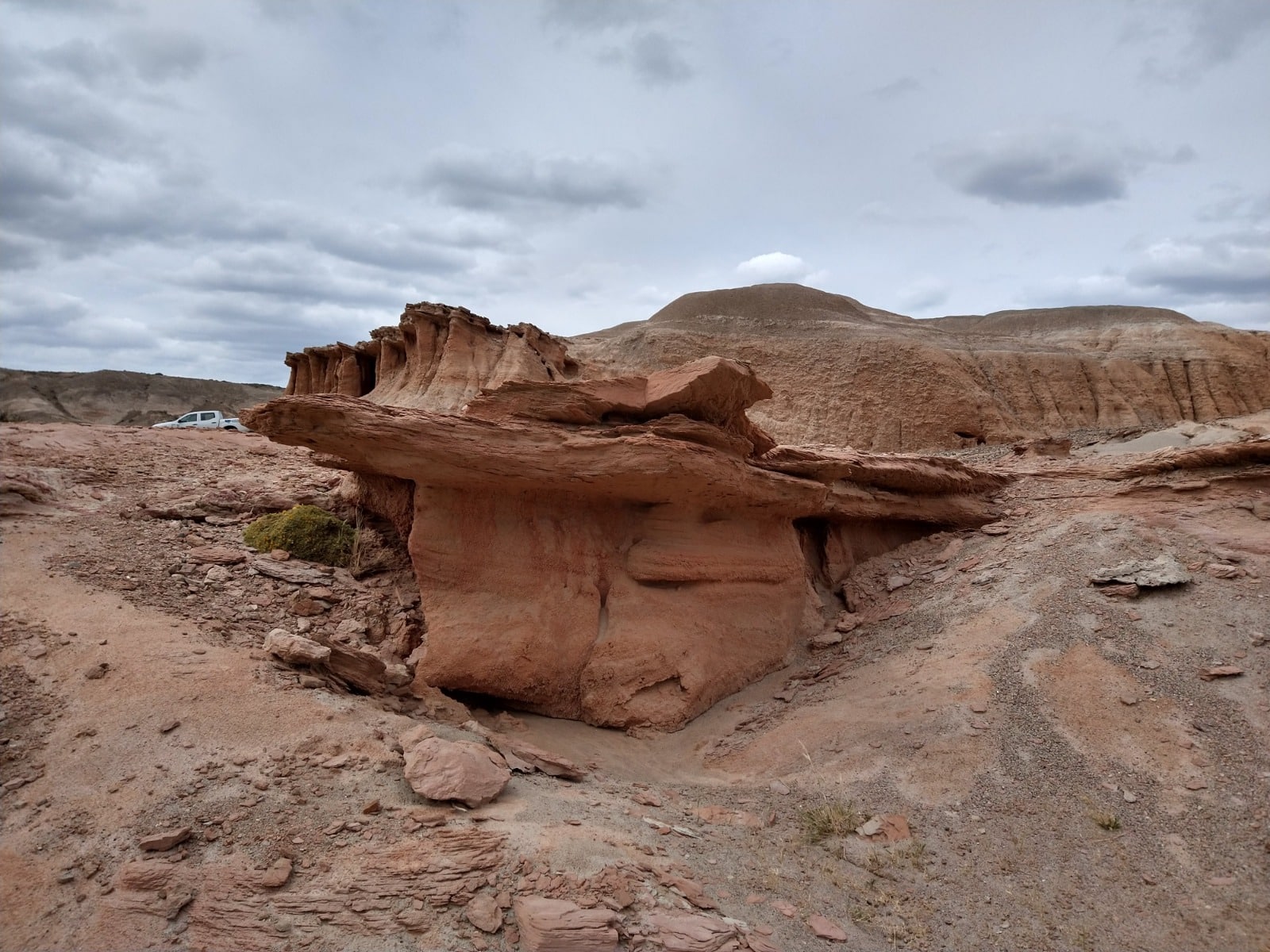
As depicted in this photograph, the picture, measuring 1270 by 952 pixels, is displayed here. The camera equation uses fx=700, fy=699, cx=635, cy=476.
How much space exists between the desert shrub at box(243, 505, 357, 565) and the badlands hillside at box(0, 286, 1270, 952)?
8.4 inches

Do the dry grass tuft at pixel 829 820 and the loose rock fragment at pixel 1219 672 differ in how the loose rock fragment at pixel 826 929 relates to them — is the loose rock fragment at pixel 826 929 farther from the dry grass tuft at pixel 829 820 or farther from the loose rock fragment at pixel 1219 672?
the loose rock fragment at pixel 1219 672

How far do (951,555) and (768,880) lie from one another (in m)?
5.91

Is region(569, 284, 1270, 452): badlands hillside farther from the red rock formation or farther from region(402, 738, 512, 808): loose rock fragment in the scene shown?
region(402, 738, 512, 808): loose rock fragment

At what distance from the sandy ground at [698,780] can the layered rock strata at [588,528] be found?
1.56ft

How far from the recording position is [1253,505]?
7.60 m

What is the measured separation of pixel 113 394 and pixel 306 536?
161ft

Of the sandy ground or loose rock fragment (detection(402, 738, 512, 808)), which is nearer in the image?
the sandy ground

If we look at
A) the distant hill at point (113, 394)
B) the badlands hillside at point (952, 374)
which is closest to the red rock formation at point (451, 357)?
the badlands hillside at point (952, 374)

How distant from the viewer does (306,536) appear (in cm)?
769

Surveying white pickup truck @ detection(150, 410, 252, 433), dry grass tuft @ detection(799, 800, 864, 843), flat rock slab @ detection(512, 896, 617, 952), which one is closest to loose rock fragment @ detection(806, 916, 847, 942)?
dry grass tuft @ detection(799, 800, 864, 843)

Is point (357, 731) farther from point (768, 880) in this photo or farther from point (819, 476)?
point (819, 476)

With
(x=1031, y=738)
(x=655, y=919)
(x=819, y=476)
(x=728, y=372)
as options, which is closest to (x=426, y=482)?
(x=728, y=372)

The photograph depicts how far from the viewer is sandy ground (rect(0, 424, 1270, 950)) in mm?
3426

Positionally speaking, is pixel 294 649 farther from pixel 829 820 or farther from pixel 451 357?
pixel 451 357
